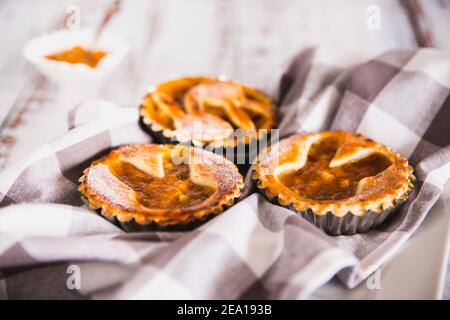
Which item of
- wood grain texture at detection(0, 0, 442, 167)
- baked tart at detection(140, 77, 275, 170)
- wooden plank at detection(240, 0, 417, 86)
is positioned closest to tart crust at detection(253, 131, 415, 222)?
baked tart at detection(140, 77, 275, 170)

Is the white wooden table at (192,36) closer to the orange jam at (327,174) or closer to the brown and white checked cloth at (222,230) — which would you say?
the brown and white checked cloth at (222,230)

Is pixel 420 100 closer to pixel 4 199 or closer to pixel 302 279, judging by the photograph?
pixel 302 279

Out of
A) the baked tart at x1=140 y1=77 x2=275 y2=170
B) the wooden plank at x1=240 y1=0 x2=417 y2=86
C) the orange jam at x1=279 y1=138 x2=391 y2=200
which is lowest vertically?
the orange jam at x1=279 y1=138 x2=391 y2=200

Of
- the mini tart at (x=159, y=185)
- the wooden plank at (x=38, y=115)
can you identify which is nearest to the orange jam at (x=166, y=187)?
the mini tart at (x=159, y=185)

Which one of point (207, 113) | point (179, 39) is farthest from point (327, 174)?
point (179, 39)

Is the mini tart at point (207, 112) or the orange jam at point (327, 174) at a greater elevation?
the mini tart at point (207, 112)

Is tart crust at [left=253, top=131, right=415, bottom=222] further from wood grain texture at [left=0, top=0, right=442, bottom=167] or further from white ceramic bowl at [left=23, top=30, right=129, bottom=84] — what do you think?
white ceramic bowl at [left=23, top=30, right=129, bottom=84]
